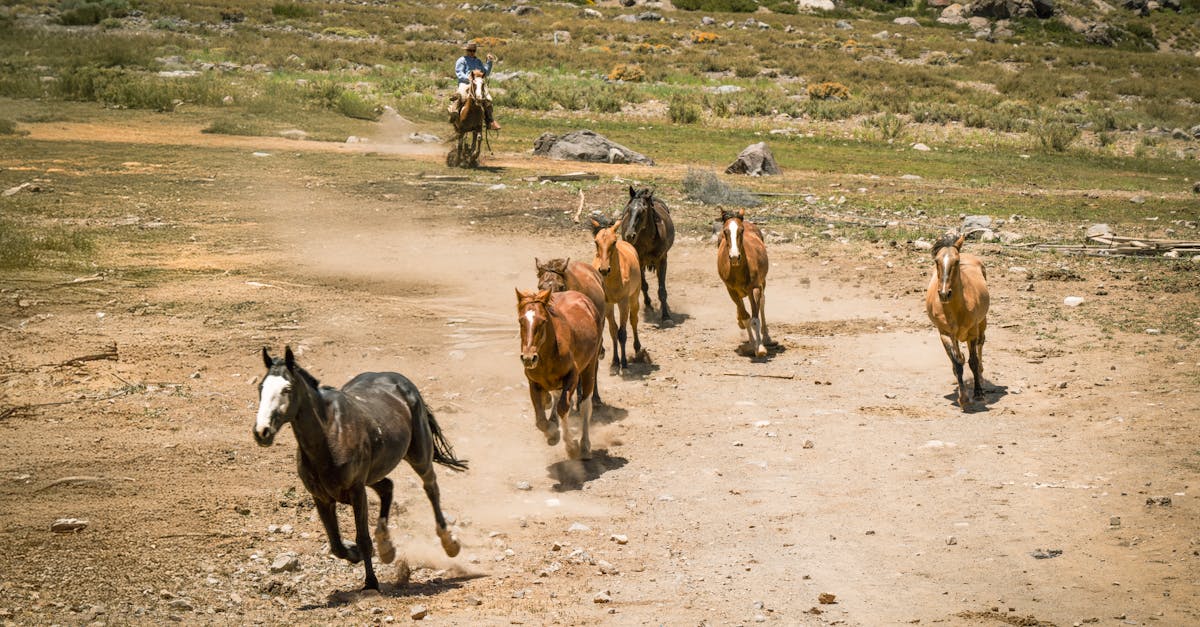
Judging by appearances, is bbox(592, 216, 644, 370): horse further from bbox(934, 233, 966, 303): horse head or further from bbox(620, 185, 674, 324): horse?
bbox(934, 233, 966, 303): horse head

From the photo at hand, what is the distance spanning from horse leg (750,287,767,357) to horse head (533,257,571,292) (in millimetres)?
3525

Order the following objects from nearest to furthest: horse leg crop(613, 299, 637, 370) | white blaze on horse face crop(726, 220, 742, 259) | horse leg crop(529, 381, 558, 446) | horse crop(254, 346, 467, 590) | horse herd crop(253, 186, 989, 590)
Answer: horse crop(254, 346, 467, 590) → horse herd crop(253, 186, 989, 590) → horse leg crop(529, 381, 558, 446) → horse leg crop(613, 299, 637, 370) → white blaze on horse face crop(726, 220, 742, 259)

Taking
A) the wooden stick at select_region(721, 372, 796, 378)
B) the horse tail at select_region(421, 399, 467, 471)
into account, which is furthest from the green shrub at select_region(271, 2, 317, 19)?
the horse tail at select_region(421, 399, 467, 471)

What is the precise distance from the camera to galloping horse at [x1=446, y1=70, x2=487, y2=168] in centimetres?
2809

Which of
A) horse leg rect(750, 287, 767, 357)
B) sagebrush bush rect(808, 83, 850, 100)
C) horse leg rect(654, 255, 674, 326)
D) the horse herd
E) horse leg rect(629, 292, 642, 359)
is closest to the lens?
the horse herd

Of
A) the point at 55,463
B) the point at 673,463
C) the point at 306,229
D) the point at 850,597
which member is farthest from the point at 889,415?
the point at 306,229

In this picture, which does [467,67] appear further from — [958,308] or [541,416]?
[541,416]

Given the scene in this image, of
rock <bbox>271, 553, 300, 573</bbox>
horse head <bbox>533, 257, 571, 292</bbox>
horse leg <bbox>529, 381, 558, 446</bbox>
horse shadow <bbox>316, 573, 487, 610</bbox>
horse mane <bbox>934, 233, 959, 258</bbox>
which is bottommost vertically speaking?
horse shadow <bbox>316, 573, 487, 610</bbox>

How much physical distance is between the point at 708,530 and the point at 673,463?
74.3 inches

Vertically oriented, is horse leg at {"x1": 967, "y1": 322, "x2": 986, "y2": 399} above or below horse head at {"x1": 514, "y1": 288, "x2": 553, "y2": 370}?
below

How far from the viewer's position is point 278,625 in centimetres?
787

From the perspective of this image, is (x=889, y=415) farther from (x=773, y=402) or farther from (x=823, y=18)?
(x=823, y=18)

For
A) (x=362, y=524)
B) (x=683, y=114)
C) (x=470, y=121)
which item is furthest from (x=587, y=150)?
(x=362, y=524)

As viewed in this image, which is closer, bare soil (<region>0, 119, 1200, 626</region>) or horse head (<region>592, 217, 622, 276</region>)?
bare soil (<region>0, 119, 1200, 626</region>)
